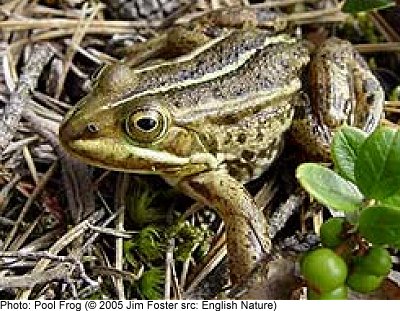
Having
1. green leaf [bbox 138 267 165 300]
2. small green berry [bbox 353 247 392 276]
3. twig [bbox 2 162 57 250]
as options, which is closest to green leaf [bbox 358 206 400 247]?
small green berry [bbox 353 247 392 276]

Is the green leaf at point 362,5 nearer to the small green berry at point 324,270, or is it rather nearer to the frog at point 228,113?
the frog at point 228,113

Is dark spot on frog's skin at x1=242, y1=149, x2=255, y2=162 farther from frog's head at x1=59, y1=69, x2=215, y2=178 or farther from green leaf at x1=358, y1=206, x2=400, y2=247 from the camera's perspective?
green leaf at x1=358, y1=206, x2=400, y2=247

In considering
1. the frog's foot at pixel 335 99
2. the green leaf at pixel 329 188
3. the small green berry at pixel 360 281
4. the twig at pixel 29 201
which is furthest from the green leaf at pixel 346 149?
the twig at pixel 29 201

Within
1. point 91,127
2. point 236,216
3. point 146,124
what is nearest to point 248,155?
point 236,216

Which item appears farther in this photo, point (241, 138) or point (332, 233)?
point (241, 138)

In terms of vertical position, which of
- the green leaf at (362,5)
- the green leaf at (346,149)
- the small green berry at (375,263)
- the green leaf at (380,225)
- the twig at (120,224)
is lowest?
the twig at (120,224)

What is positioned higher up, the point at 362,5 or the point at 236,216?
the point at 362,5

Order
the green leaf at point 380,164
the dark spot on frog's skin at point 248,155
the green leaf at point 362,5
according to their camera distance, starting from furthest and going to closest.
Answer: the dark spot on frog's skin at point 248,155 → the green leaf at point 362,5 → the green leaf at point 380,164

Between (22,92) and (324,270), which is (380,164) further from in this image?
(22,92)
